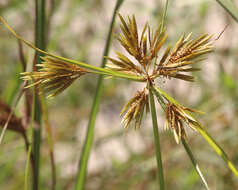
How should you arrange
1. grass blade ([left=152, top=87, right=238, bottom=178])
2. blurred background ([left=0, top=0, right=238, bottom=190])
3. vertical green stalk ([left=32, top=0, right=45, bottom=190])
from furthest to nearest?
blurred background ([left=0, top=0, right=238, bottom=190])
vertical green stalk ([left=32, top=0, right=45, bottom=190])
grass blade ([left=152, top=87, right=238, bottom=178])

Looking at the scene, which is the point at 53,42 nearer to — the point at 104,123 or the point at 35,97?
the point at 35,97

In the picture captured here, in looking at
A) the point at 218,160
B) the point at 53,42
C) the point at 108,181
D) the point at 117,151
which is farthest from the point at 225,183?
the point at 117,151

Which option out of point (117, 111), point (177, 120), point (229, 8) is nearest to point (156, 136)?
point (177, 120)

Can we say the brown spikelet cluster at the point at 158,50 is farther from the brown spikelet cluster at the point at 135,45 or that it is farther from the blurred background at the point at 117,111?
the blurred background at the point at 117,111

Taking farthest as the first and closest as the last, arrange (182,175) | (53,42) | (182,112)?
(182,175) → (53,42) → (182,112)

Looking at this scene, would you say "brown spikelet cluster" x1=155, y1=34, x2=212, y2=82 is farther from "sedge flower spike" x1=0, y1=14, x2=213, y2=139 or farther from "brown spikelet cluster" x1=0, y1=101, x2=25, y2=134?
"brown spikelet cluster" x1=0, y1=101, x2=25, y2=134

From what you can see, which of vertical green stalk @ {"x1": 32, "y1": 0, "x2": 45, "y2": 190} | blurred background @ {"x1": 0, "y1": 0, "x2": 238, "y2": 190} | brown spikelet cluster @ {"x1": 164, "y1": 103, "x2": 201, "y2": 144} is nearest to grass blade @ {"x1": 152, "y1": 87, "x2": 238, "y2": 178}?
brown spikelet cluster @ {"x1": 164, "y1": 103, "x2": 201, "y2": 144}
